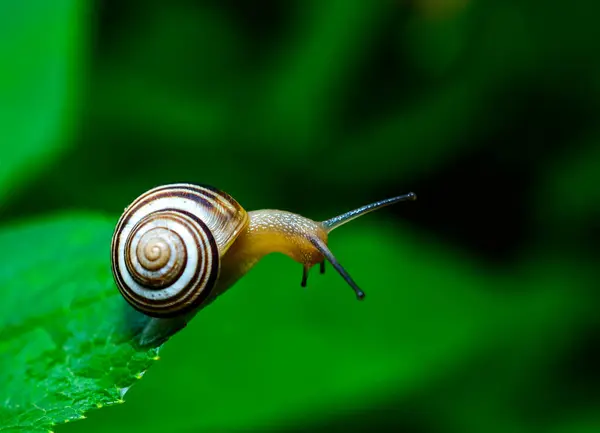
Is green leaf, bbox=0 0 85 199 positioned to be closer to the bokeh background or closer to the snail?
the bokeh background

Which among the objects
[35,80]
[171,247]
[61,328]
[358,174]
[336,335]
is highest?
[358,174]

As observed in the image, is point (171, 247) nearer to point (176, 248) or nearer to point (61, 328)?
point (176, 248)

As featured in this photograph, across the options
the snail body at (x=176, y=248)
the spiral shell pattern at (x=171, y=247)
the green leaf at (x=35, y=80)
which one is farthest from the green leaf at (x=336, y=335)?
the green leaf at (x=35, y=80)

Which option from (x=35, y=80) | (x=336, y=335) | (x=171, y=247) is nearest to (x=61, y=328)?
(x=171, y=247)

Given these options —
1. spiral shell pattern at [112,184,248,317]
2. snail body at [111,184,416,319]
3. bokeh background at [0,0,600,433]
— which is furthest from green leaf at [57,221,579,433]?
spiral shell pattern at [112,184,248,317]

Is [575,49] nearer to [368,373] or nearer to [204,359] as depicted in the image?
[368,373]

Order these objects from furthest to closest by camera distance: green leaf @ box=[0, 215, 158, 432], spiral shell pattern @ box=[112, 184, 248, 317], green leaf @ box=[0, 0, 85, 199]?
green leaf @ box=[0, 0, 85, 199], spiral shell pattern @ box=[112, 184, 248, 317], green leaf @ box=[0, 215, 158, 432]
